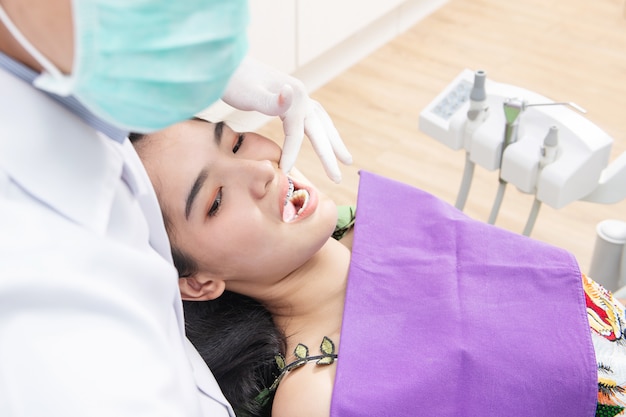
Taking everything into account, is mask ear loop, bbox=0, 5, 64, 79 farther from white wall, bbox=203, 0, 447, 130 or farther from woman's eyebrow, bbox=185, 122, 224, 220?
white wall, bbox=203, 0, 447, 130

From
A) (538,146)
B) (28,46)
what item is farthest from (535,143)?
(28,46)

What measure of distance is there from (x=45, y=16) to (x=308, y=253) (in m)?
0.75

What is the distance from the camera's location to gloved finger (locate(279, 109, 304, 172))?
1.26 metres

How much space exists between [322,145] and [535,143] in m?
0.51

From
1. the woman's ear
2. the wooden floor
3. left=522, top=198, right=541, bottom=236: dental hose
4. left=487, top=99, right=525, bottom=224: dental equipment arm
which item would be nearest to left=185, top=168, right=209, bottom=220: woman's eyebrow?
the woman's ear

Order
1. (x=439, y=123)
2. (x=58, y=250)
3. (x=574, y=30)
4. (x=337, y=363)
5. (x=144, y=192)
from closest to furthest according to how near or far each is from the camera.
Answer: (x=58, y=250) → (x=144, y=192) → (x=337, y=363) → (x=439, y=123) → (x=574, y=30)

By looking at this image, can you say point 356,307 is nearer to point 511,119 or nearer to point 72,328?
point 511,119

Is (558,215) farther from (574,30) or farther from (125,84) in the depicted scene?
(125,84)

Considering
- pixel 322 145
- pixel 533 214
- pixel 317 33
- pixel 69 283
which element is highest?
pixel 69 283

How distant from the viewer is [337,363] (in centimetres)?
122

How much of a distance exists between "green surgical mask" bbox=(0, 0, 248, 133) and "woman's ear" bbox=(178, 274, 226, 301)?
23.3 inches

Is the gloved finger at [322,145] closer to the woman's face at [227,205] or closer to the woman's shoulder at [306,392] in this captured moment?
the woman's face at [227,205]

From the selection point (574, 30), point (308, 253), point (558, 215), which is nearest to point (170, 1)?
point (308, 253)

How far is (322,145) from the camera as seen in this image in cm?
133
